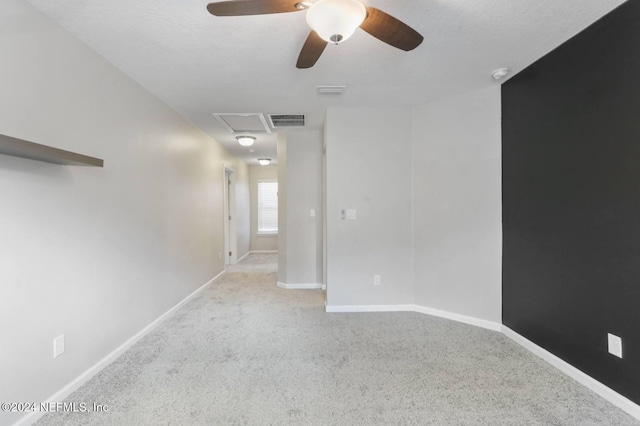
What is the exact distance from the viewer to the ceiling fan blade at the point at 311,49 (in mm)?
1517

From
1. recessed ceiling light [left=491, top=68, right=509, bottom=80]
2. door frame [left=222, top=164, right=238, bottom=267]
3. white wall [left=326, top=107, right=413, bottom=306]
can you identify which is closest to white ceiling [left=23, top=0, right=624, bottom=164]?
recessed ceiling light [left=491, top=68, right=509, bottom=80]

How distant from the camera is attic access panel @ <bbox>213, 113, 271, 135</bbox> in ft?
11.2

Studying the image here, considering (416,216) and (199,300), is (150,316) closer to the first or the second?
(199,300)

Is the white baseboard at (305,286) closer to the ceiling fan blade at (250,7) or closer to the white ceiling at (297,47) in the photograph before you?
the white ceiling at (297,47)

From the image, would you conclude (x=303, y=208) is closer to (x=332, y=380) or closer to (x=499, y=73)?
(x=332, y=380)

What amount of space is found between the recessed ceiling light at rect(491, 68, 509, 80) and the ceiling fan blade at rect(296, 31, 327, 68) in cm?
172

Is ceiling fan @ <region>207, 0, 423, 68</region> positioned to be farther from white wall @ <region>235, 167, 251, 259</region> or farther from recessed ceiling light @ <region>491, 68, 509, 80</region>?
white wall @ <region>235, 167, 251, 259</region>

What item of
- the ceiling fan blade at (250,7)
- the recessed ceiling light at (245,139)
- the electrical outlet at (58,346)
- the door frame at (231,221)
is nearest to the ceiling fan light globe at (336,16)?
the ceiling fan blade at (250,7)

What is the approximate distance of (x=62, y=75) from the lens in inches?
70.8

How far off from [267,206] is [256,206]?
294mm

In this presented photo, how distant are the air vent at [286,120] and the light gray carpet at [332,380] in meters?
2.46

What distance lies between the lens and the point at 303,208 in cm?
426

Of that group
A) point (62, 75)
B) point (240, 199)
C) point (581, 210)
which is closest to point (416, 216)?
point (581, 210)

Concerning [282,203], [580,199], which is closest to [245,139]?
[282,203]
